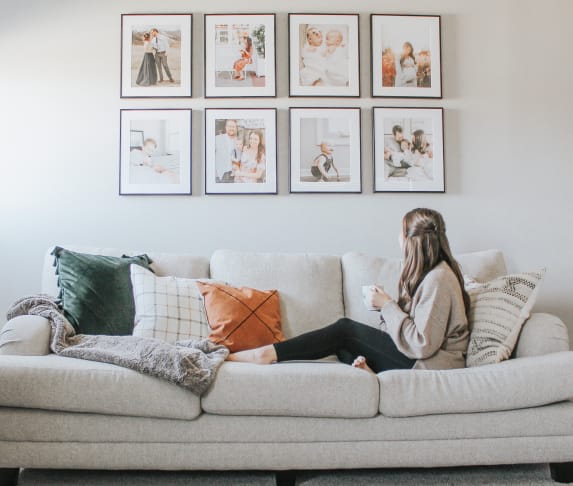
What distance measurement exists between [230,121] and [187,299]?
3.61 feet

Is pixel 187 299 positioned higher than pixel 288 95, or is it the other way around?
pixel 288 95

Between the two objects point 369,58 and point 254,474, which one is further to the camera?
point 369,58

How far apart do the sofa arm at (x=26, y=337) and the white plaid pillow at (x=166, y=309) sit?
374 mm

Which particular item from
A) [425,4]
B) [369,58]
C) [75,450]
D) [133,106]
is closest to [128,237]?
[133,106]

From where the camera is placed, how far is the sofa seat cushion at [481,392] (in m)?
1.93

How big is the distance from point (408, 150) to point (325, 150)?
0.46 metres

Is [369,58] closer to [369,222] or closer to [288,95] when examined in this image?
[288,95]

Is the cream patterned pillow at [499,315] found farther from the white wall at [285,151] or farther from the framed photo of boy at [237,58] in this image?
the framed photo of boy at [237,58]

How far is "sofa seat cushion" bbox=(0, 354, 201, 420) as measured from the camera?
1880 millimetres

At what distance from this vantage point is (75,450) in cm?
190

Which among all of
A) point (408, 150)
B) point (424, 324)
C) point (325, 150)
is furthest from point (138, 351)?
point (408, 150)

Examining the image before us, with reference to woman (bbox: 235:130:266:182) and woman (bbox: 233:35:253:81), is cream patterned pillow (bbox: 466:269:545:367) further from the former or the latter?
woman (bbox: 233:35:253:81)

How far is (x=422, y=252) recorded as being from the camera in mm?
2266

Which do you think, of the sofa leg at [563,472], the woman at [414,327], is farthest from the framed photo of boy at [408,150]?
the sofa leg at [563,472]
